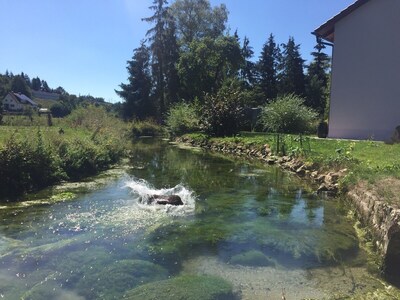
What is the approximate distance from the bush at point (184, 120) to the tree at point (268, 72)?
22873 millimetres

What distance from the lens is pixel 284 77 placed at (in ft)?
174

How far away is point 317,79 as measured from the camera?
5003 cm

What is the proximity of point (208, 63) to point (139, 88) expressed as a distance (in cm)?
1190

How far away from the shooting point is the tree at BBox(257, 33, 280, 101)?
5272 cm

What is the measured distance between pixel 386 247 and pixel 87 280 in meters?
4.32

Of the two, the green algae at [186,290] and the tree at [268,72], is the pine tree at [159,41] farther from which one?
the green algae at [186,290]

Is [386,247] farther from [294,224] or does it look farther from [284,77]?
[284,77]

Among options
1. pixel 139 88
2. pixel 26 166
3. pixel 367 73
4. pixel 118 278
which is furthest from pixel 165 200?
pixel 139 88

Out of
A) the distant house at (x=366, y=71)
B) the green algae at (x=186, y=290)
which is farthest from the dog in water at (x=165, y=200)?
the distant house at (x=366, y=71)

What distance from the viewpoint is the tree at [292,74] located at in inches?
1992

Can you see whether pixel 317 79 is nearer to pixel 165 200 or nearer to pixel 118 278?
pixel 165 200

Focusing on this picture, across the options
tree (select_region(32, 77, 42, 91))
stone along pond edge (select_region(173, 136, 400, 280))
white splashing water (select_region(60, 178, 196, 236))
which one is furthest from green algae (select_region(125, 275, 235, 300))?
tree (select_region(32, 77, 42, 91))

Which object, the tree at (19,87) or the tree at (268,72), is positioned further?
the tree at (19,87)

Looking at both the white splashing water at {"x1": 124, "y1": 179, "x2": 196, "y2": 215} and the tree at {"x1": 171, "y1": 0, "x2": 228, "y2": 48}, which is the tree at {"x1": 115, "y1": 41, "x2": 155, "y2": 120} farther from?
the white splashing water at {"x1": 124, "y1": 179, "x2": 196, "y2": 215}
